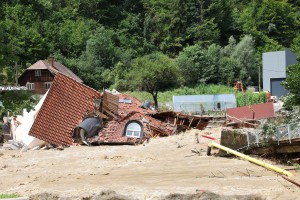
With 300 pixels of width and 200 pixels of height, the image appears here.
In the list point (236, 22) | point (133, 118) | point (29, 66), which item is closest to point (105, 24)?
point (236, 22)

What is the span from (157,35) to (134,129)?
57878 millimetres

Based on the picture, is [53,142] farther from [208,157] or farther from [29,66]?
[29,66]

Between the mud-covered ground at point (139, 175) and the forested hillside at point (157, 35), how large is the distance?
102 ft

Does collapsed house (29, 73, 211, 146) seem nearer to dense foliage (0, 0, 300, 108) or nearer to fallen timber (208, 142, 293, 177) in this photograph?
fallen timber (208, 142, 293, 177)

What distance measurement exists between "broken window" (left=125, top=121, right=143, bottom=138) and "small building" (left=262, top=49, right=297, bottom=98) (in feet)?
113

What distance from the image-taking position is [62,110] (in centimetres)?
3347

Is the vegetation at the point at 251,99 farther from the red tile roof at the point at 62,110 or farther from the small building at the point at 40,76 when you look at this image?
the small building at the point at 40,76

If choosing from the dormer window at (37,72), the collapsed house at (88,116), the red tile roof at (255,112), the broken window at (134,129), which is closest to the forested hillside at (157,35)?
the dormer window at (37,72)

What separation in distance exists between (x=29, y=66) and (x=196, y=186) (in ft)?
175

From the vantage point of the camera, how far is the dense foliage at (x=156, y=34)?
71.8m

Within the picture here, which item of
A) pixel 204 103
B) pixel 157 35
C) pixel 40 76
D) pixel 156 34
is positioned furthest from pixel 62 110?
pixel 156 34

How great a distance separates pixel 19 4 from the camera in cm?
8194

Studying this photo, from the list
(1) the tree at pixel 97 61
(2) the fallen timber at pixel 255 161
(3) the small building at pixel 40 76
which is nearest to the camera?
(2) the fallen timber at pixel 255 161

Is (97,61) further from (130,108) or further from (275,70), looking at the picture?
(130,108)
